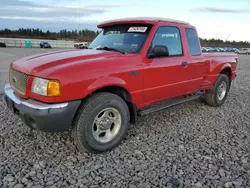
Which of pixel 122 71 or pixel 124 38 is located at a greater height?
pixel 124 38

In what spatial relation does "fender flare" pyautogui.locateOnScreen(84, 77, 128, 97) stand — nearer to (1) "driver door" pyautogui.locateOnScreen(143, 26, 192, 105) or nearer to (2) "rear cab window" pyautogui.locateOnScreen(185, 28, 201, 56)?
(1) "driver door" pyautogui.locateOnScreen(143, 26, 192, 105)

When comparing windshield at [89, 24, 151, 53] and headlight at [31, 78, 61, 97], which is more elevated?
windshield at [89, 24, 151, 53]

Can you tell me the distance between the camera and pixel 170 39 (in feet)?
14.5

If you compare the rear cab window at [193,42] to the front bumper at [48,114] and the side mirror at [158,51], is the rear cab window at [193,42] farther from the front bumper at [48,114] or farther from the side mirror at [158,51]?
the front bumper at [48,114]

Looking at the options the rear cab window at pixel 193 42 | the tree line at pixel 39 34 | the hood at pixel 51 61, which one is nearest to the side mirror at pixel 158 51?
the hood at pixel 51 61

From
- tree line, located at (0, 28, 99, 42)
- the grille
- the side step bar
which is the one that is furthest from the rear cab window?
tree line, located at (0, 28, 99, 42)

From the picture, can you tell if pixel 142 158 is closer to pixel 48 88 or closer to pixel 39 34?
pixel 48 88

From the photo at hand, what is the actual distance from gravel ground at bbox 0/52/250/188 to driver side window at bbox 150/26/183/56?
147 cm

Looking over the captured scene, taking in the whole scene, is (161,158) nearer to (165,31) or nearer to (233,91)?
(165,31)

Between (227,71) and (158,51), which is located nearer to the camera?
(158,51)

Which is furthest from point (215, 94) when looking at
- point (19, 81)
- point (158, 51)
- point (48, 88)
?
point (19, 81)

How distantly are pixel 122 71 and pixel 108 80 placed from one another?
0.30 meters

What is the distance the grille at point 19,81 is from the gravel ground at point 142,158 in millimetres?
921

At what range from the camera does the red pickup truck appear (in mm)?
2955
